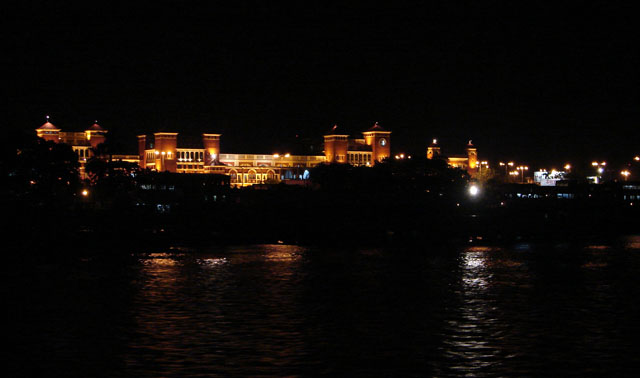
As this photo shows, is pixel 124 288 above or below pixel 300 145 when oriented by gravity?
below

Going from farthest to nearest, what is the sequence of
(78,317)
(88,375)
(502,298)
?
(502,298) → (78,317) → (88,375)

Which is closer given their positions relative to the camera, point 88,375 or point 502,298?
point 88,375

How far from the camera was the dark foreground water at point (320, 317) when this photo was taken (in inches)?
1005

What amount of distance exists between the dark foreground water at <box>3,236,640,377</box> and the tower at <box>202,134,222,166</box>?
78.3 metres

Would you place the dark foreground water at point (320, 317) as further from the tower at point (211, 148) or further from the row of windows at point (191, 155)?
the tower at point (211, 148)

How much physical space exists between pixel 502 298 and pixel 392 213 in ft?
172

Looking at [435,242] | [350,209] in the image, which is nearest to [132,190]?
[350,209]

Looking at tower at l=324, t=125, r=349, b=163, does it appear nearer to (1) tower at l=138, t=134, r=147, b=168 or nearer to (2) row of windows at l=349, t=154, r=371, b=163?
(2) row of windows at l=349, t=154, r=371, b=163

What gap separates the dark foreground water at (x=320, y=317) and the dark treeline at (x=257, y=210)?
619 inches

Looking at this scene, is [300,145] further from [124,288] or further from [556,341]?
[556,341]

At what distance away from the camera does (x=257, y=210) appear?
8775 cm

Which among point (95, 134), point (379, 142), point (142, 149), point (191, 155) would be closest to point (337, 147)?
point (379, 142)

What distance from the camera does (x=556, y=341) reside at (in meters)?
28.9

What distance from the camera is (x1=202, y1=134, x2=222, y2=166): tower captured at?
132875 mm
